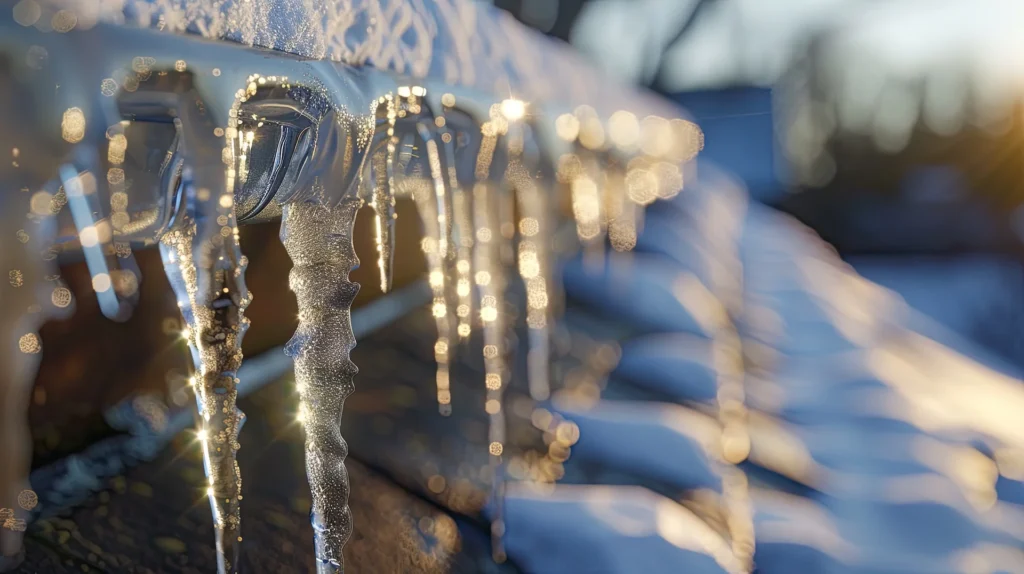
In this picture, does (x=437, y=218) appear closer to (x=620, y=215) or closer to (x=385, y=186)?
(x=385, y=186)

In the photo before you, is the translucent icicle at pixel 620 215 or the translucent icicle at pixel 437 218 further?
the translucent icicle at pixel 620 215

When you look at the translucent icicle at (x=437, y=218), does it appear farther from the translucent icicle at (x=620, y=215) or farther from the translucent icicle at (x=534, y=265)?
the translucent icicle at (x=620, y=215)

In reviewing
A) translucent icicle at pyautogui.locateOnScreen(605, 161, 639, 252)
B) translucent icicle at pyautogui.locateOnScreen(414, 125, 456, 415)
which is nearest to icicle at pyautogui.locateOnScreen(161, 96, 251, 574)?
translucent icicle at pyautogui.locateOnScreen(414, 125, 456, 415)

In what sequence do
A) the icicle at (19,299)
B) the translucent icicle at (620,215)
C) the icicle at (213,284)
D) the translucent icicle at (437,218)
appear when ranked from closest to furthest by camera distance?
the icicle at (19,299) < the icicle at (213,284) < the translucent icicle at (437,218) < the translucent icicle at (620,215)

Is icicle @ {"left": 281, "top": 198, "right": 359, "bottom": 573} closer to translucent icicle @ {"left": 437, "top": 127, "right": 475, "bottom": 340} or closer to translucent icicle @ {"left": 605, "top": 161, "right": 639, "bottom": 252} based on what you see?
translucent icicle @ {"left": 437, "top": 127, "right": 475, "bottom": 340}

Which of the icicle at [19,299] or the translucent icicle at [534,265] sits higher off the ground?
the icicle at [19,299]

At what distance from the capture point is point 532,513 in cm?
212

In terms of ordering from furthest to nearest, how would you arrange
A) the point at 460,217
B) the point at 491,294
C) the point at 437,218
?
1. the point at 491,294
2. the point at 460,217
3. the point at 437,218

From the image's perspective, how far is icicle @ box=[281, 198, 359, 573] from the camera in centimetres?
89

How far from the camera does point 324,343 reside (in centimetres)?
A: 92

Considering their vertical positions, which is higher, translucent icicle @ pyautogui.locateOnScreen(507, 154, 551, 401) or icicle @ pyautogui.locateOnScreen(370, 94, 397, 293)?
icicle @ pyautogui.locateOnScreen(370, 94, 397, 293)

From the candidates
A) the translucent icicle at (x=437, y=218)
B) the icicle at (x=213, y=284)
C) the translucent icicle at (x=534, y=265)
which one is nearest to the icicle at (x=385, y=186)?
the translucent icicle at (x=437, y=218)

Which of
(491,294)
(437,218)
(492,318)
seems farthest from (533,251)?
(437,218)

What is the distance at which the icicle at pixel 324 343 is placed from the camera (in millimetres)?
889
